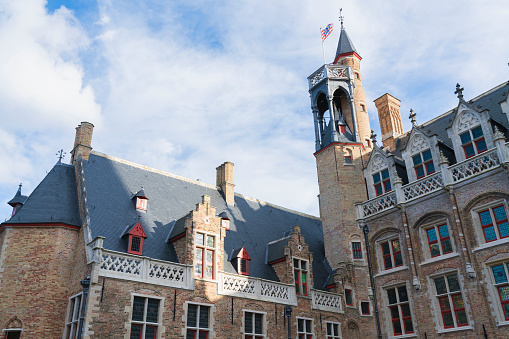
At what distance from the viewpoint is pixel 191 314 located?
1689 centimetres

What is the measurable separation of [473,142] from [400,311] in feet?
28.1

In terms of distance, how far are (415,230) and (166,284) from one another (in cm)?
1192

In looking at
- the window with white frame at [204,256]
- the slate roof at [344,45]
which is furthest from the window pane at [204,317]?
the slate roof at [344,45]

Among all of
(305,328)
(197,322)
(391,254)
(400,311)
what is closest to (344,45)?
(391,254)

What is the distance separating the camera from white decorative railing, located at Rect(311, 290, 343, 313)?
20808 millimetres

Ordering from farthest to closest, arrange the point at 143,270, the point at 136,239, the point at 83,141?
the point at 83,141
the point at 136,239
the point at 143,270

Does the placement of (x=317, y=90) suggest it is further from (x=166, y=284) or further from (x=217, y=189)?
(x=166, y=284)

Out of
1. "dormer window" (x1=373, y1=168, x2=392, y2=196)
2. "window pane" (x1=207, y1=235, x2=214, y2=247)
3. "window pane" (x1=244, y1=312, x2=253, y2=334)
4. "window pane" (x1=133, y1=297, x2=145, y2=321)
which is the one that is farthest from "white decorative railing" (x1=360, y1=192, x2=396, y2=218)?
"window pane" (x1=133, y1=297, x2=145, y2=321)

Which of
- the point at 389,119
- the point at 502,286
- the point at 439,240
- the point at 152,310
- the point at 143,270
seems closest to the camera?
the point at 152,310

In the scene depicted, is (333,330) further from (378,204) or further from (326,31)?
(326,31)

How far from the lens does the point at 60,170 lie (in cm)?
2039

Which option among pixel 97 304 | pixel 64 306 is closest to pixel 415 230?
pixel 97 304

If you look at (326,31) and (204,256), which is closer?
(204,256)

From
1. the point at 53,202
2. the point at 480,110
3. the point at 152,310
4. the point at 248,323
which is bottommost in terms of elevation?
the point at 248,323
